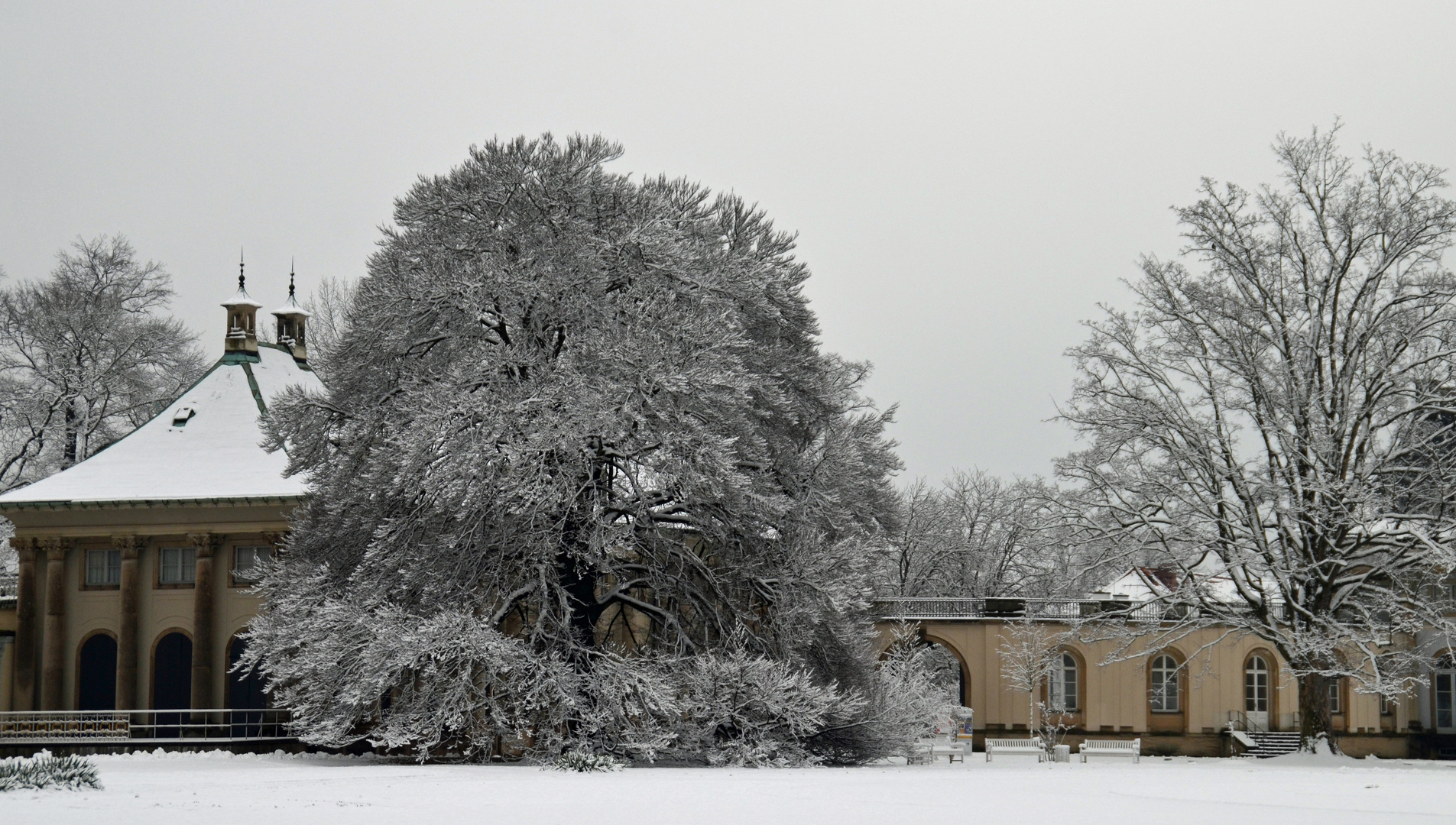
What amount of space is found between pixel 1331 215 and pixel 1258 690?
18644 millimetres

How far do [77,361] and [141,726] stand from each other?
15.6 metres

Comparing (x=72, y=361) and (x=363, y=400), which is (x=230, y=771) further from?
(x=72, y=361)

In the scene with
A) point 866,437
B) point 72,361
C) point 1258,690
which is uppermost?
point 72,361

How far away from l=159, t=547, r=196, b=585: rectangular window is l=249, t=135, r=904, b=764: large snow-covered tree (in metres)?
7.46

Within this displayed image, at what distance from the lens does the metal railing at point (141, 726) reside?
2800 cm

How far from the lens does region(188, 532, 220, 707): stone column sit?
3244 cm

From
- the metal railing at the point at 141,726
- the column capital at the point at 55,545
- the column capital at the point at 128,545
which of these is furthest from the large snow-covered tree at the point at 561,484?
the column capital at the point at 55,545

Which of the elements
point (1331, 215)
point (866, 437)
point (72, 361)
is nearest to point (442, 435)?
point (866, 437)

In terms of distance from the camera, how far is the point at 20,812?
13125 mm

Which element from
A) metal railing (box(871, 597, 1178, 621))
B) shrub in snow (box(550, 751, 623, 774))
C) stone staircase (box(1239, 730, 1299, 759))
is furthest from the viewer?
metal railing (box(871, 597, 1178, 621))

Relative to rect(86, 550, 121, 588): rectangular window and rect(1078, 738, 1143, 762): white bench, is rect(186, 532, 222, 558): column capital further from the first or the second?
Answer: rect(1078, 738, 1143, 762): white bench

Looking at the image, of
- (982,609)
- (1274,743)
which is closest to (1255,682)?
(1274,743)

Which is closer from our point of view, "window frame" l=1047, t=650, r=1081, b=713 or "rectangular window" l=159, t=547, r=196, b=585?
"rectangular window" l=159, t=547, r=196, b=585

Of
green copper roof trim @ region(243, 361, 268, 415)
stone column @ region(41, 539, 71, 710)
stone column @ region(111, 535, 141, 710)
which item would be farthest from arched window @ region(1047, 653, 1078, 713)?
stone column @ region(41, 539, 71, 710)
